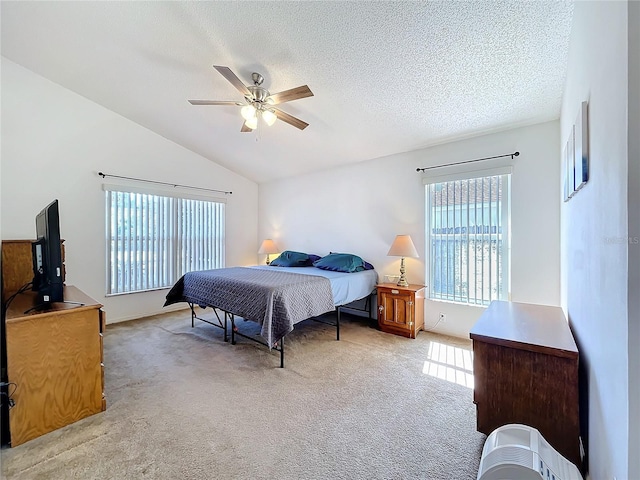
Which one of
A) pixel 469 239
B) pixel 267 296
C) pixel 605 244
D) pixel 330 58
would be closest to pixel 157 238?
pixel 267 296

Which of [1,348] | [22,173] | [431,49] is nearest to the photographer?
[1,348]

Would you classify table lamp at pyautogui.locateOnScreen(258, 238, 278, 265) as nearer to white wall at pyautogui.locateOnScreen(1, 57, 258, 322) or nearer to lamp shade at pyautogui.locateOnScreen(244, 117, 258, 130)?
white wall at pyautogui.locateOnScreen(1, 57, 258, 322)

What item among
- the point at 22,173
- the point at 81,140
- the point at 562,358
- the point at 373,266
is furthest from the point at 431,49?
the point at 22,173

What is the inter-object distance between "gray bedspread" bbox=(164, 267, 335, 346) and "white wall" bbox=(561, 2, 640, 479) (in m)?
2.07

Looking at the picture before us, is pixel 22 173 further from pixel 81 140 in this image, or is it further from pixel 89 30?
pixel 89 30

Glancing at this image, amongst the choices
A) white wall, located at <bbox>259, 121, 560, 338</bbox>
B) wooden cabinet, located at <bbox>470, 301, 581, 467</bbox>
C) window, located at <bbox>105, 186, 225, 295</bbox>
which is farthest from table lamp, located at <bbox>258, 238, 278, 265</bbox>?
wooden cabinet, located at <bbox>470, 301, 581, 467</bbox>

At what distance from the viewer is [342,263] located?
13.0ft

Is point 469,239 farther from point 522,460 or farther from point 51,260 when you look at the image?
point 51,260

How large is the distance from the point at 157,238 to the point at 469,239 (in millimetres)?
4627

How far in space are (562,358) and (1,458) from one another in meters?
3.18

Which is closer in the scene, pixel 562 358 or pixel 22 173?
pixel 562 358

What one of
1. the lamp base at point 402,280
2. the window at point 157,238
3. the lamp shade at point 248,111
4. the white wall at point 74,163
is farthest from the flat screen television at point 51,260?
the lamp base at point 402,280

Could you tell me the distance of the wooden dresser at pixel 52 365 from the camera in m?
1.73

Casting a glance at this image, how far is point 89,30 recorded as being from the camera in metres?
2.56
